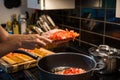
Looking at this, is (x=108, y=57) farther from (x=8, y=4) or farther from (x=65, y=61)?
(x=8, y=4)

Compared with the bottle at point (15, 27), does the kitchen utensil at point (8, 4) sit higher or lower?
higher

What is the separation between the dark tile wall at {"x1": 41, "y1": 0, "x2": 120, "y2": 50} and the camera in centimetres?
152

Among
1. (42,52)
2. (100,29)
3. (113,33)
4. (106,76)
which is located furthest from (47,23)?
(106,76)

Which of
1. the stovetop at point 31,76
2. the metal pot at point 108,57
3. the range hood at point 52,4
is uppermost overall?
the range hood at point 52,4

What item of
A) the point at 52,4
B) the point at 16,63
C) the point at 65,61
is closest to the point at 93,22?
the point at 52,4

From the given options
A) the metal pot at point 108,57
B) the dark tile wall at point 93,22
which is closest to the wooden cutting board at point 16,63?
the metal pot at point 108,57

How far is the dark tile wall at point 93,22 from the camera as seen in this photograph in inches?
59.7

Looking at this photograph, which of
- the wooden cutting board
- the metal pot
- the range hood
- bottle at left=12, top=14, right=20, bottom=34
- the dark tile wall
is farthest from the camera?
bottle at left=12, top=14, right=20, bottom=34

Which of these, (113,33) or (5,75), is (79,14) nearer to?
(113,33)

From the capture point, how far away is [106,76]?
1.28 meters

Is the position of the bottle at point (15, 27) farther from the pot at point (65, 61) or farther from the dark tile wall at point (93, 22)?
the pot at point (65, 61)

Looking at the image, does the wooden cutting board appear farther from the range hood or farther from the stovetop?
the range hood

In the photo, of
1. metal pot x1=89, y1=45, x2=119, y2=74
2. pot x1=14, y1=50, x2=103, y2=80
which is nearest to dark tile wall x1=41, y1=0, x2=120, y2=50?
metal pot x1=89, y1=45, x2=119, y2=74

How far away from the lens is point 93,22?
1705mm
